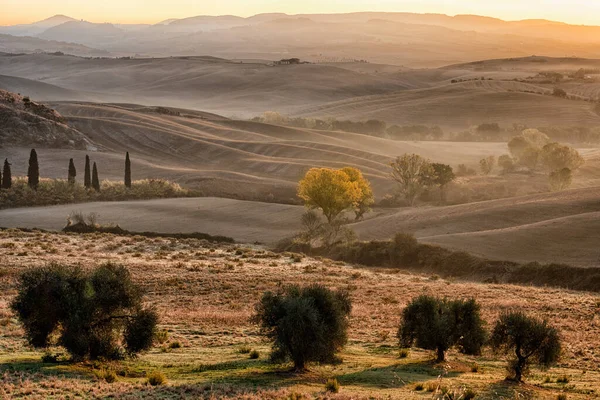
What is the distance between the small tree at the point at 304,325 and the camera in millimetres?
22969

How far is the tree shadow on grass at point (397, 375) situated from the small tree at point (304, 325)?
1093 mm

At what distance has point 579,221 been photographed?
191 feet

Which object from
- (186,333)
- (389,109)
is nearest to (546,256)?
(186,333)

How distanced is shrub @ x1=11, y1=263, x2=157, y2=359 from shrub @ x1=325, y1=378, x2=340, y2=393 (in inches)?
215

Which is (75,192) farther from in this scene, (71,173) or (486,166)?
(486,166)

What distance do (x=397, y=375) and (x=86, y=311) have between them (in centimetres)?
861

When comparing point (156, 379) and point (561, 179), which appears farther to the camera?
point (561, 179)

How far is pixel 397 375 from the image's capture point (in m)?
22.0

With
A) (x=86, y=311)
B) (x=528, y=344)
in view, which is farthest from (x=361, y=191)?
(x=86, y=311)

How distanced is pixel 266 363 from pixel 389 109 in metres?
162

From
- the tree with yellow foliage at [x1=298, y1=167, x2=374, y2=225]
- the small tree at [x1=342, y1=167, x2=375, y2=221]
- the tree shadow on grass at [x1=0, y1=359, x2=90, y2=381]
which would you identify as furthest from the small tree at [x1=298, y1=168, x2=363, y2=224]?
the tree shadow on grass at [x1=0, y1=359, x2=90, y2=381]

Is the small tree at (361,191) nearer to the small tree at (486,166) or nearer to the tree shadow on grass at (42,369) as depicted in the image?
the small tree at (486,166)

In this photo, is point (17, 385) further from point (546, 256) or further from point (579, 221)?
point (579, 221)

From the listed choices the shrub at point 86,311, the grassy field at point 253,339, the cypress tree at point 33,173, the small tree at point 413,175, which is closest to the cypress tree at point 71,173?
the cypress tree at point 33,173
